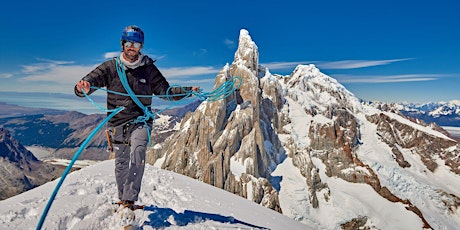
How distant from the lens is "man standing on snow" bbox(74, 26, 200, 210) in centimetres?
770

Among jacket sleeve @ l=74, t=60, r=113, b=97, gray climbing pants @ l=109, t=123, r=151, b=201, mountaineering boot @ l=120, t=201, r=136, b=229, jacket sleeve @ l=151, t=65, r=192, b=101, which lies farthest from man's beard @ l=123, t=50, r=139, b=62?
mountaineering boot @ l=120, t=201, r=136, b=229

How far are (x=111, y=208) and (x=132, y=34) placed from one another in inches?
183

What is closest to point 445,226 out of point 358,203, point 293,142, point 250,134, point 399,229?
point 399,229

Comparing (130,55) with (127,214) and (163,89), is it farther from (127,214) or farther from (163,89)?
(127,214)

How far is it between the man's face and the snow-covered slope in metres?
3.98

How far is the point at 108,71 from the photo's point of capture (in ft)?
25.6

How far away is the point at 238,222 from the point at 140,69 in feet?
18.1

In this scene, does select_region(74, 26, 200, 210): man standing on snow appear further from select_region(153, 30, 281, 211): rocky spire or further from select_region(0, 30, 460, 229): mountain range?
select_region(153, 30, 281, 211): rocky spire

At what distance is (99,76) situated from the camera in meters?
7.64

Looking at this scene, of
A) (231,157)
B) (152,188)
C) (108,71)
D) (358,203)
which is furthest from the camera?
(358,203)

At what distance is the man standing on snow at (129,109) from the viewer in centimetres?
770

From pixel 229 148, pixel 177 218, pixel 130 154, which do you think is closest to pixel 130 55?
pixel 130 154

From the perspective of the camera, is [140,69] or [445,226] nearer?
[140,69]

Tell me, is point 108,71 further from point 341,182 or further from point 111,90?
point 341,182
